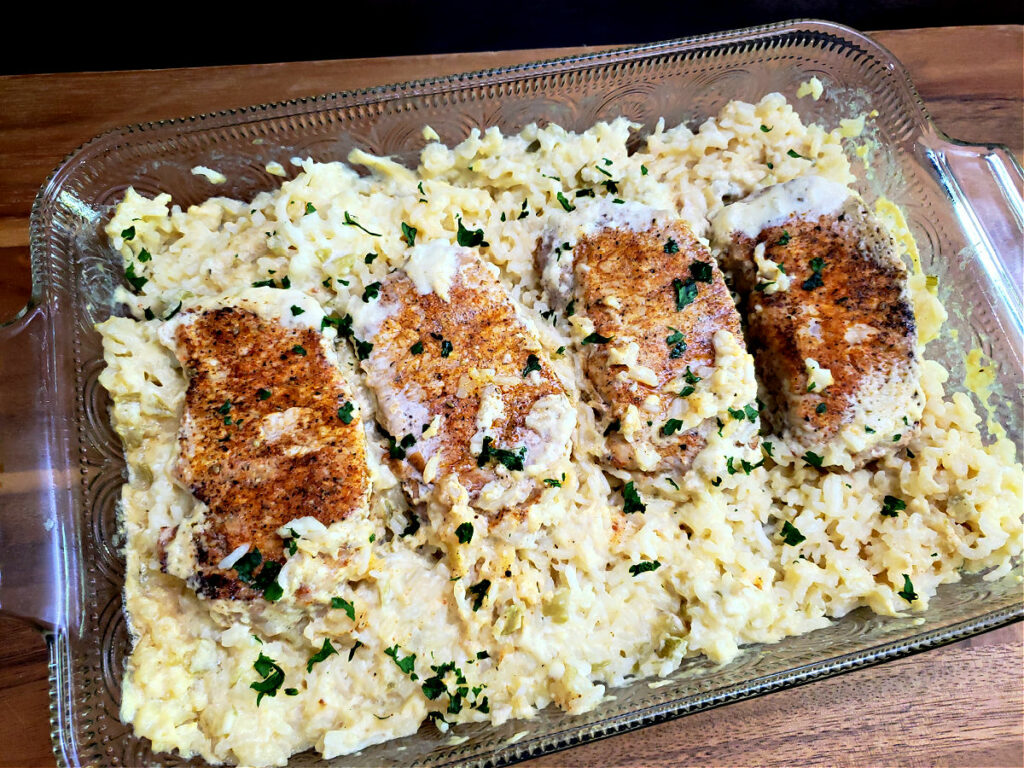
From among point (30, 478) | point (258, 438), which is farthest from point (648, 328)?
point (30, 478)

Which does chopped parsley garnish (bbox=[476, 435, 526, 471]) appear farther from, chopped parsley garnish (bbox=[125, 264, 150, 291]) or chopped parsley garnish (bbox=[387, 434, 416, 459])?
chopped parsley garnish (bbox=[125, 264, 150, 291])

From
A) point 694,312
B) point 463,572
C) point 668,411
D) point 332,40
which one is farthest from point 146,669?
point 332,40

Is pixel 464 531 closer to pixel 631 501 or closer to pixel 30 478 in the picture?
pixel 631 501

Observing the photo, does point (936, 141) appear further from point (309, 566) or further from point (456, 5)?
point (309, 566)

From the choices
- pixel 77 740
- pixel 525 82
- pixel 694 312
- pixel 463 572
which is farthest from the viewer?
pixel 525 82

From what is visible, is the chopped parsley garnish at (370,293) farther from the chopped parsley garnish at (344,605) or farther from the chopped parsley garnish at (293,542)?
the chopped parsley garnish at (344,605)

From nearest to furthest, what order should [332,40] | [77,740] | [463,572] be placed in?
[77,740] → [463,572] → [332,40]
